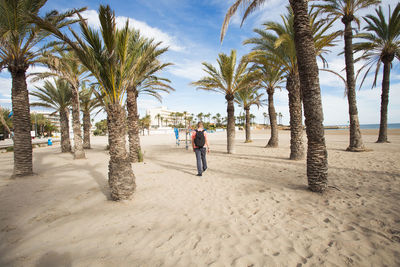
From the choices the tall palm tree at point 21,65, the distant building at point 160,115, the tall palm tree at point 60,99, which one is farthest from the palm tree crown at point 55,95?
the distant building at point 160,115

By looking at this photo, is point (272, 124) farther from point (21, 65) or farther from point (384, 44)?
point (21, 65)

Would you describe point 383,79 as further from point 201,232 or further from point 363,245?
point 201,232

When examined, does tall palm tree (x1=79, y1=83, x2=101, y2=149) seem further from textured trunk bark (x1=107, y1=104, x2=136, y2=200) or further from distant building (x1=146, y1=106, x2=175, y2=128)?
distant building (x1=146, y1=106, x2=175, y2=128)

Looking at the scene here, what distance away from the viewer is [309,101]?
13.6 ft

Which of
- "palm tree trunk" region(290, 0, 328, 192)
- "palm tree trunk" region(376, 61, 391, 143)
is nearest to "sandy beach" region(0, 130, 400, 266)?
"palm tree trunk" region(290, 0, 328, 192)

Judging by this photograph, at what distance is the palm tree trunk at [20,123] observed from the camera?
623 centimetres

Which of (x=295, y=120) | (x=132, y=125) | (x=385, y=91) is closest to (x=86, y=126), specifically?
(x=132, y=125)

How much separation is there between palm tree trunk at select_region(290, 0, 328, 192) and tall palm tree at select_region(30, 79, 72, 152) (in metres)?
15.6

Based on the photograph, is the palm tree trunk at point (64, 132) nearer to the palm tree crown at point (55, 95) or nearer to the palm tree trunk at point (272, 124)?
the palm tree crown at point (55, 95)

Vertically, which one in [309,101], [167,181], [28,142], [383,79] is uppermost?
[383,79]

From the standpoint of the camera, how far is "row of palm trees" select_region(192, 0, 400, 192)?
163 inches

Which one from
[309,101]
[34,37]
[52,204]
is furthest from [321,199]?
[34,37]

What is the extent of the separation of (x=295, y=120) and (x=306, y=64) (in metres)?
5.16

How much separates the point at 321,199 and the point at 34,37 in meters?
10.3
